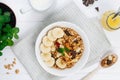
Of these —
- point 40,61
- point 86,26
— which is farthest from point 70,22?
point 40,61

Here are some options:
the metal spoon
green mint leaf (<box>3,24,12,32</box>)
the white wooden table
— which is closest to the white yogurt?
the white wooden table

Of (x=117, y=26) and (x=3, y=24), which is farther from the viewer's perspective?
(x=117, y=26)

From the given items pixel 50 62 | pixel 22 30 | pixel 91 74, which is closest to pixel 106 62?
pixel 91 74

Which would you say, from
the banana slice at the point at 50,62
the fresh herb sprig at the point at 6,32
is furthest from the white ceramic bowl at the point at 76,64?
the fresh herb sprig at the point at 6,32

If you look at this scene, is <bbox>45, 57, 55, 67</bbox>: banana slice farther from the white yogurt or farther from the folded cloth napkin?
the white yogurt

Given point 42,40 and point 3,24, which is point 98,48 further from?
point 3,24

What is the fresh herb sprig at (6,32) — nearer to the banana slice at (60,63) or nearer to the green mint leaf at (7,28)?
the green mint leaf at (7,28)
